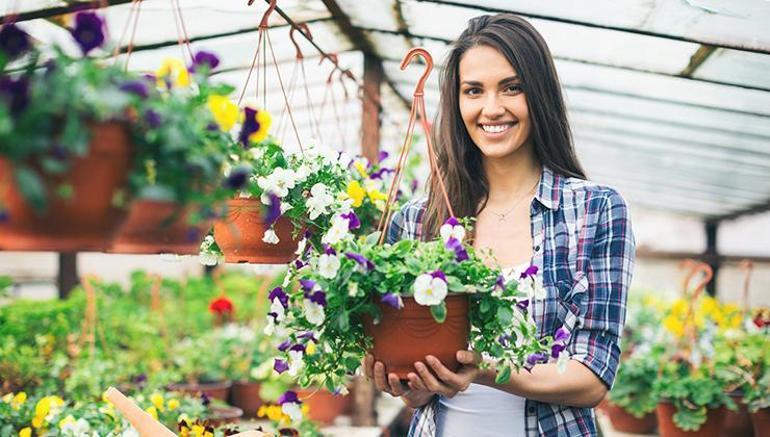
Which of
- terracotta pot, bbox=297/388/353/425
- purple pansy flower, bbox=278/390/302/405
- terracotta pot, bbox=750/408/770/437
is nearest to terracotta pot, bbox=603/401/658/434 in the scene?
terracotta pot, bbox=750/408/770/437

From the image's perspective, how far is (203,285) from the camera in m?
7.42

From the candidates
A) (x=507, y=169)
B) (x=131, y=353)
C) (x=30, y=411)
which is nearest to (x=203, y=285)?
(x=131, y=353)

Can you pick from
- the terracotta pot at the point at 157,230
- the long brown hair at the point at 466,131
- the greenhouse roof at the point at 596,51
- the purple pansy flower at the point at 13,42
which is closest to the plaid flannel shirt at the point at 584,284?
the long brown hair at the point at 466,131

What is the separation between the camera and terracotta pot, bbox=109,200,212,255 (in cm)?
103

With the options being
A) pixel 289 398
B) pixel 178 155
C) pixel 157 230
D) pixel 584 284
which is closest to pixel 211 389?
pixel 289 398

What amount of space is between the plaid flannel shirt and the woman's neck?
6.0 inches

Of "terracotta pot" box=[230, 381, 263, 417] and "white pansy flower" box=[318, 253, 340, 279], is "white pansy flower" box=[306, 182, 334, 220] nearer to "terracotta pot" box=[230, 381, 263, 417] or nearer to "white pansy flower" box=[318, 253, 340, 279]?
"white pansy flower" box=[318, 253, 340, 279]

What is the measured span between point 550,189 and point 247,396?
2.93m

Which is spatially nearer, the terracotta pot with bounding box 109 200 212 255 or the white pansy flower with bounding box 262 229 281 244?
the terracotta pot with bounding box 109 200 212 255

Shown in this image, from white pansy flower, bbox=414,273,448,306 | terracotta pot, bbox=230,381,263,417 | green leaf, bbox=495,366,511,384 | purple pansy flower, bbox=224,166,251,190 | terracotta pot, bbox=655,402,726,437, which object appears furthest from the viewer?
terracotta pot, bbox=230,381,263,417

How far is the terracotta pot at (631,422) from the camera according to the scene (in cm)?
419

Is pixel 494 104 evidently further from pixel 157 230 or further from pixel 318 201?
pixel 157 230

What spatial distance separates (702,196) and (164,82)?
6775 mm

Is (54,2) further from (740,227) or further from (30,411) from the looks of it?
(740,227)
